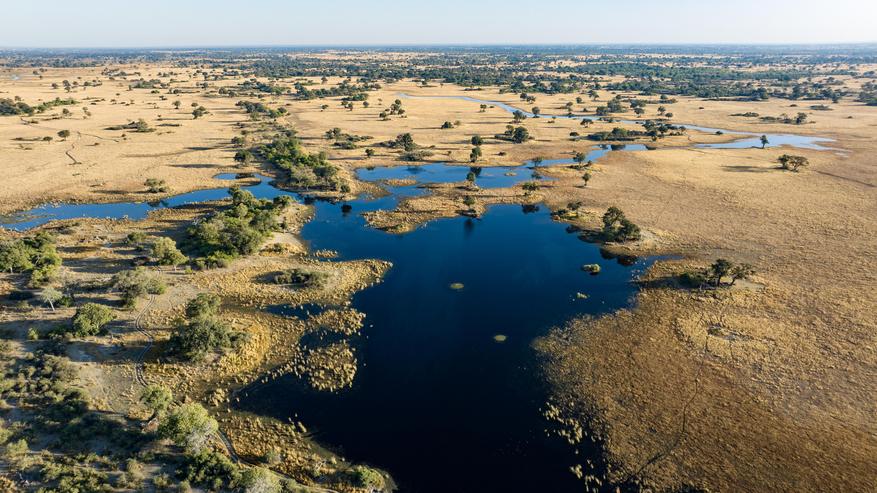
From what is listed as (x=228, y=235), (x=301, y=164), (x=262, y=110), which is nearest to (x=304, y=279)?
(x=228, y=235)

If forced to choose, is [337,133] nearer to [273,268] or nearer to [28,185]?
[28,185]

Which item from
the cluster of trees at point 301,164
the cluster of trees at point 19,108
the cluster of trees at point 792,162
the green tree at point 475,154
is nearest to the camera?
the cluster of trees at point 301,164

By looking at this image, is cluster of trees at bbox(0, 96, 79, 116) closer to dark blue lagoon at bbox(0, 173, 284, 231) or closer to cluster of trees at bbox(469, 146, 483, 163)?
dark blue lagoon at bbox(0, 173, 284, 231)

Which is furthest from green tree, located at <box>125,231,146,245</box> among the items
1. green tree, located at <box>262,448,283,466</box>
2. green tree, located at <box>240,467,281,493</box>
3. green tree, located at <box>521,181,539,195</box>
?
green tree, located at <box>521,181,539,195</box>

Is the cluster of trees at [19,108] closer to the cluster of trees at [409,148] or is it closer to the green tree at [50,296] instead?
the cluster of trees at [409,148]

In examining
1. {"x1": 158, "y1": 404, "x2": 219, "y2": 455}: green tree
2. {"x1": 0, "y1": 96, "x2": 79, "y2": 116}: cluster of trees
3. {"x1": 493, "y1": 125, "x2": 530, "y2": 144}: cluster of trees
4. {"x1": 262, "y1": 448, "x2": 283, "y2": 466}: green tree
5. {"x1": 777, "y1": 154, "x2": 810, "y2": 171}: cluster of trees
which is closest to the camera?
{"x1": 158, "y1": 404, "x2": 219, "y2": 455}: green tree

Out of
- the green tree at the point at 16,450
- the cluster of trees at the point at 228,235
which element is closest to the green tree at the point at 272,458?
the green tree at the point at 16,450
